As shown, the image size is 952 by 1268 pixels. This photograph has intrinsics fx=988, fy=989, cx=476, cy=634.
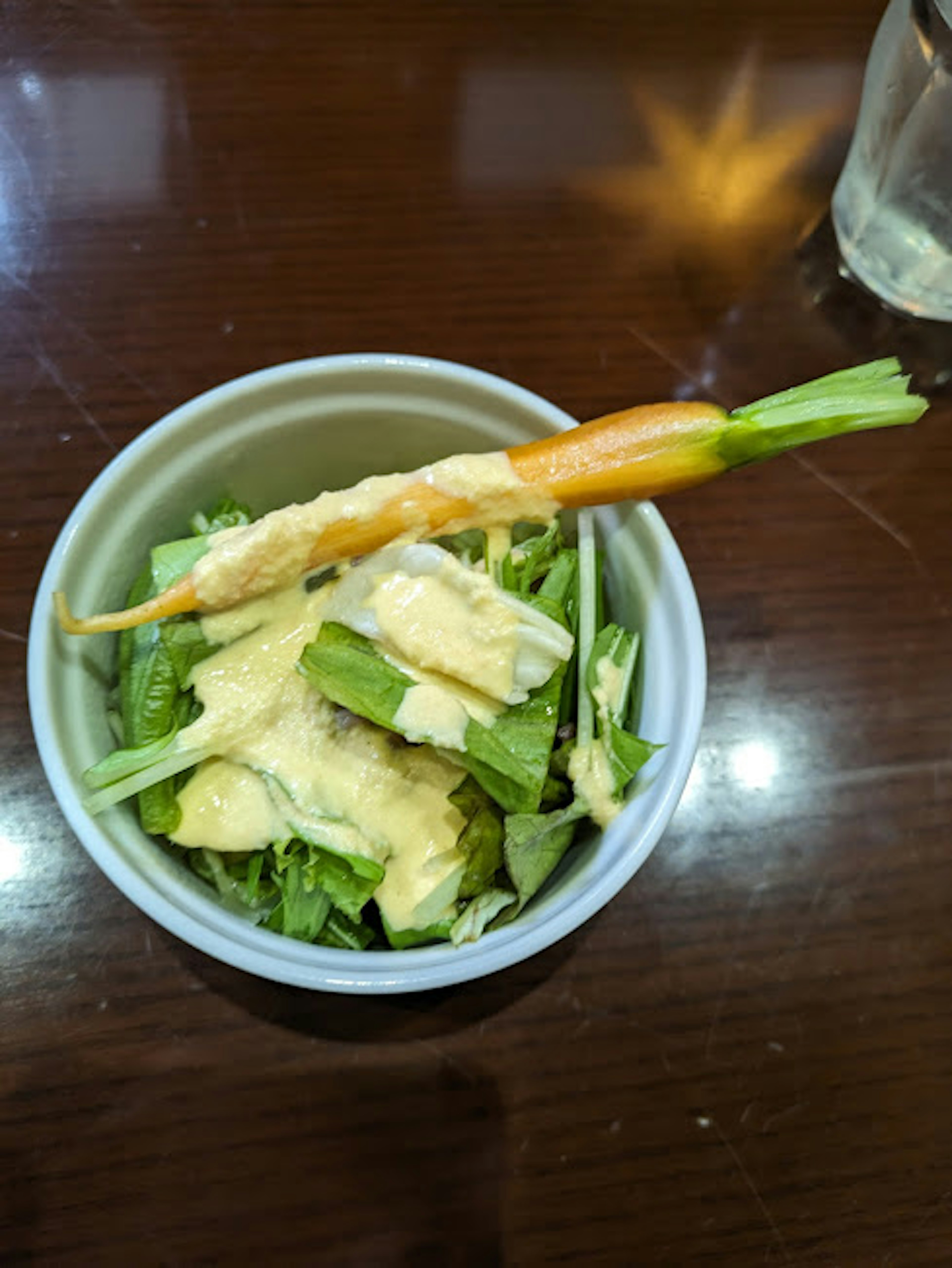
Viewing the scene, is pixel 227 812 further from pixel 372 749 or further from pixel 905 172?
pixel 905 172

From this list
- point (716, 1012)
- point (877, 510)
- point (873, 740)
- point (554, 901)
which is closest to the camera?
point (554, 901)

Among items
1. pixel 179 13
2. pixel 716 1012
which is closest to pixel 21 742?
pixel 716 1012

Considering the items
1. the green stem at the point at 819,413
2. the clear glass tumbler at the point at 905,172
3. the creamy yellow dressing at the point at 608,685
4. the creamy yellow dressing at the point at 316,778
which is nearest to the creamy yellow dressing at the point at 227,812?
the creamy yellow dressing at the point at 316,778

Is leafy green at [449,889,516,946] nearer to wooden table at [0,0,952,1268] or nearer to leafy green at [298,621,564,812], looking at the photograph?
leafy green at [298,621,564,812]

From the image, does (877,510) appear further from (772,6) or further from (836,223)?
(772,6)

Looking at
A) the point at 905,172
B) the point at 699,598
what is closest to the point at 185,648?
the point at 699,598
